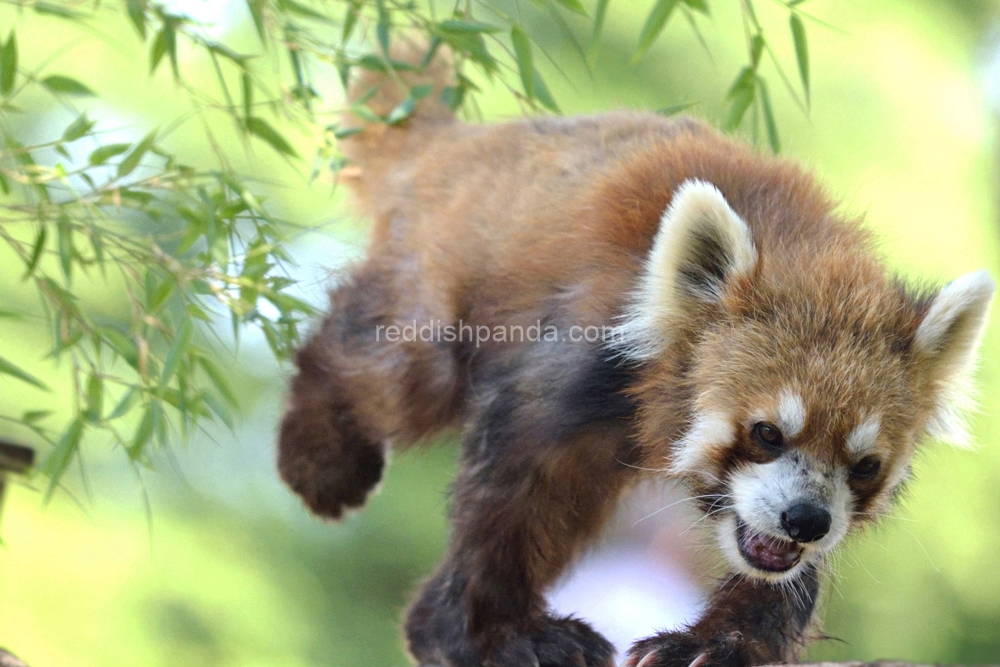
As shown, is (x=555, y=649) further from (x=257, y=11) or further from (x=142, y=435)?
(x=257, y=11)

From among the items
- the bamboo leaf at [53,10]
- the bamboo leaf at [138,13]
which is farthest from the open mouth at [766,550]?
the bamboo leaf at [53,10]

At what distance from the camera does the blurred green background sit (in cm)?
595

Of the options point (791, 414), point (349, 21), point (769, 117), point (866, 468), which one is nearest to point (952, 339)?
point (866, 468)

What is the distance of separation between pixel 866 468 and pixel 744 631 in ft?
1.85

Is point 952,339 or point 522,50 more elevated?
point 522,50

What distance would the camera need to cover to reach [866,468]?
2391 millimetres

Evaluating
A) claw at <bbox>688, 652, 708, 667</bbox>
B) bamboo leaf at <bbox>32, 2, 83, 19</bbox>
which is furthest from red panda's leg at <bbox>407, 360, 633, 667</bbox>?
bamboo leaf at <bbox>32, 2, 83, 19</bbox>

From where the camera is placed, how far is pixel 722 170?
2791 millimetres

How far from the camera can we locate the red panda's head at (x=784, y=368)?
2322 mm

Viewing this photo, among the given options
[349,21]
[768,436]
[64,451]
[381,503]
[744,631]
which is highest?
[349,21]

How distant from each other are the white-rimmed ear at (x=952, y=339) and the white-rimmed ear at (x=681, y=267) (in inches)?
19.5

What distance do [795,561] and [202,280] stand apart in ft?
5.91

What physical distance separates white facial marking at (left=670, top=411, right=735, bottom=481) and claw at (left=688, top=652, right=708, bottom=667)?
437 millimetres

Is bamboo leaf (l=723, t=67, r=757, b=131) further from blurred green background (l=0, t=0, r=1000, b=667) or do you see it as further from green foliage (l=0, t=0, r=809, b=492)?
blurred green background (l=0, t=0, r=1000, b=667)
